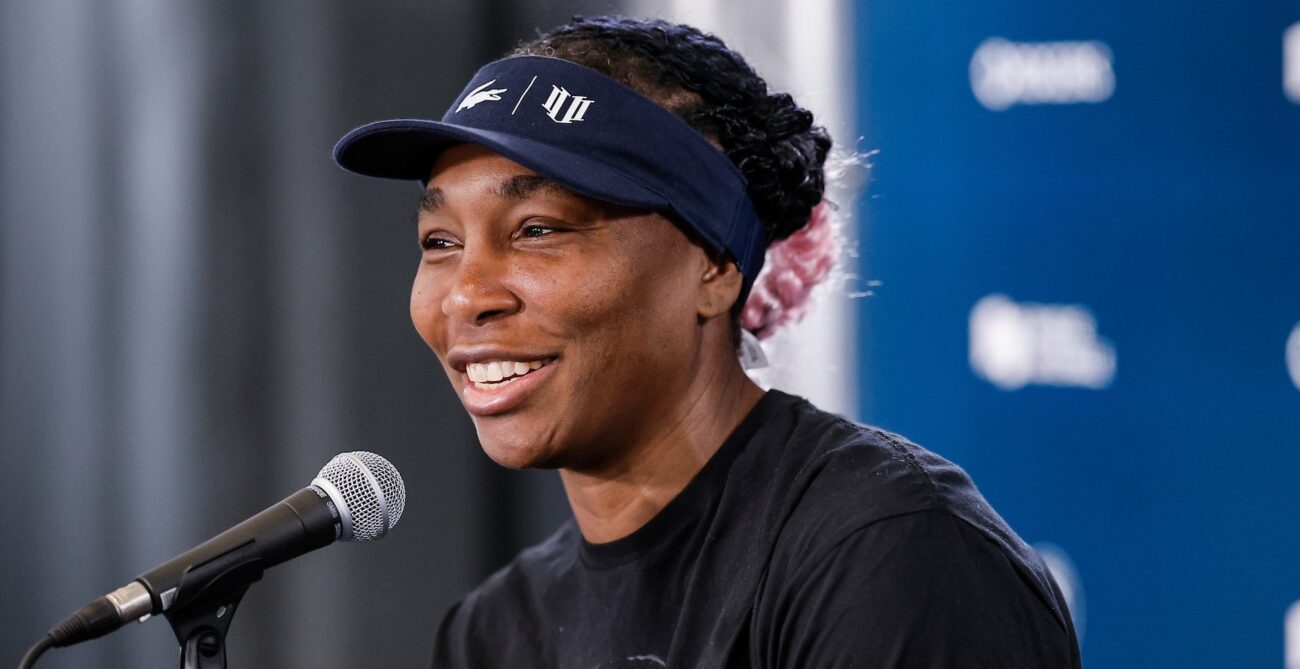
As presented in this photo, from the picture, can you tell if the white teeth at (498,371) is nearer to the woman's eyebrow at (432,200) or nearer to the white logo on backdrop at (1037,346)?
the woman's eyebrow at (432,200)

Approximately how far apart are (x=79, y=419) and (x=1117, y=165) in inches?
85.1

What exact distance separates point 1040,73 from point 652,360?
118 centimetres

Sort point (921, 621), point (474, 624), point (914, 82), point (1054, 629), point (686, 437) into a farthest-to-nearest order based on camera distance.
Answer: point (914, 82)
point (474, 624)
point (686, 437)
point (1054, 629)
point (921, 621)

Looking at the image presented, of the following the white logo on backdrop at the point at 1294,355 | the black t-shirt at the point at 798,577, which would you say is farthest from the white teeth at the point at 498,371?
the white logo on backdrop at the point at 1294,355

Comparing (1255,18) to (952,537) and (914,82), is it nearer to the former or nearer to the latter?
(914,82)

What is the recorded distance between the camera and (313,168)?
2.81 m

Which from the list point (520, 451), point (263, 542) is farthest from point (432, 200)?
point (263, 542)

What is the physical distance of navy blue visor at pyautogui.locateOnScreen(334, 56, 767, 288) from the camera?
5.37ft

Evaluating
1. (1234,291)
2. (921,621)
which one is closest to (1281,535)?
(1234,291)

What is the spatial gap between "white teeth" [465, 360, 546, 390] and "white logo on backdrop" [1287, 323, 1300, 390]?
4.61 feet

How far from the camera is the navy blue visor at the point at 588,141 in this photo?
5.37ft

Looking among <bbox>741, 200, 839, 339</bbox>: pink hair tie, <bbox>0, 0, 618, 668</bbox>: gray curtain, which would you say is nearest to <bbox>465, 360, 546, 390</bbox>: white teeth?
<bbox>741, 200, 839, 339</bbox>: pink hair tie

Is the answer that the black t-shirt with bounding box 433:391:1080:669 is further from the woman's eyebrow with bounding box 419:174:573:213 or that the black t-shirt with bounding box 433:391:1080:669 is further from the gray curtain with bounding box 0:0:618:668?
the gray curtain with bounding box 0:0:618:668

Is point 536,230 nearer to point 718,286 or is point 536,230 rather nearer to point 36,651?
point 718,286
